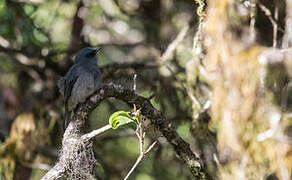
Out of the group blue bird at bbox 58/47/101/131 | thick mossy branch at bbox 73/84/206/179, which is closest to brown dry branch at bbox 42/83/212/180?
Result: thick mossy branch at bbox 73/84/206/179

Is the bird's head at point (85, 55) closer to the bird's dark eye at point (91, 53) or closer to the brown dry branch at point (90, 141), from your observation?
the bird's dark eye at point (91, 53)

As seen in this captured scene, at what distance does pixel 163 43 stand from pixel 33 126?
208cm

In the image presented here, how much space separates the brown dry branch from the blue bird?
1597 millimetres

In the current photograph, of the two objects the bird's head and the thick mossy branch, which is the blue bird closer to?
the bird's head

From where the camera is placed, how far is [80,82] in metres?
5.29

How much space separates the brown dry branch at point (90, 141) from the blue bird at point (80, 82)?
1597 mm

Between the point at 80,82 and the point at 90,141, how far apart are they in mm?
1932

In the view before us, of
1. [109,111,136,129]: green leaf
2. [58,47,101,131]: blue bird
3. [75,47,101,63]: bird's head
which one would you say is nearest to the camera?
[109,111,136,129]: green leaf

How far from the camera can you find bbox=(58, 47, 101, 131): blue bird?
516 centimetres

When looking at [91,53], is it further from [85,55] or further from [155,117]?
[155,117]

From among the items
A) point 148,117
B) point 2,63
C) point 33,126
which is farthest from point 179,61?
point 148,117

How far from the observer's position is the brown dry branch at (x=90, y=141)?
3371mm

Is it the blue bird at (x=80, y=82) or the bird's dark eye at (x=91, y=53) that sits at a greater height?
the bird's dark eye at (x=91, y=53)

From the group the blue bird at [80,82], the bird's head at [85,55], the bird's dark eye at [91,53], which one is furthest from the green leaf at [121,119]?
the bird's dark eye at [91,53]
